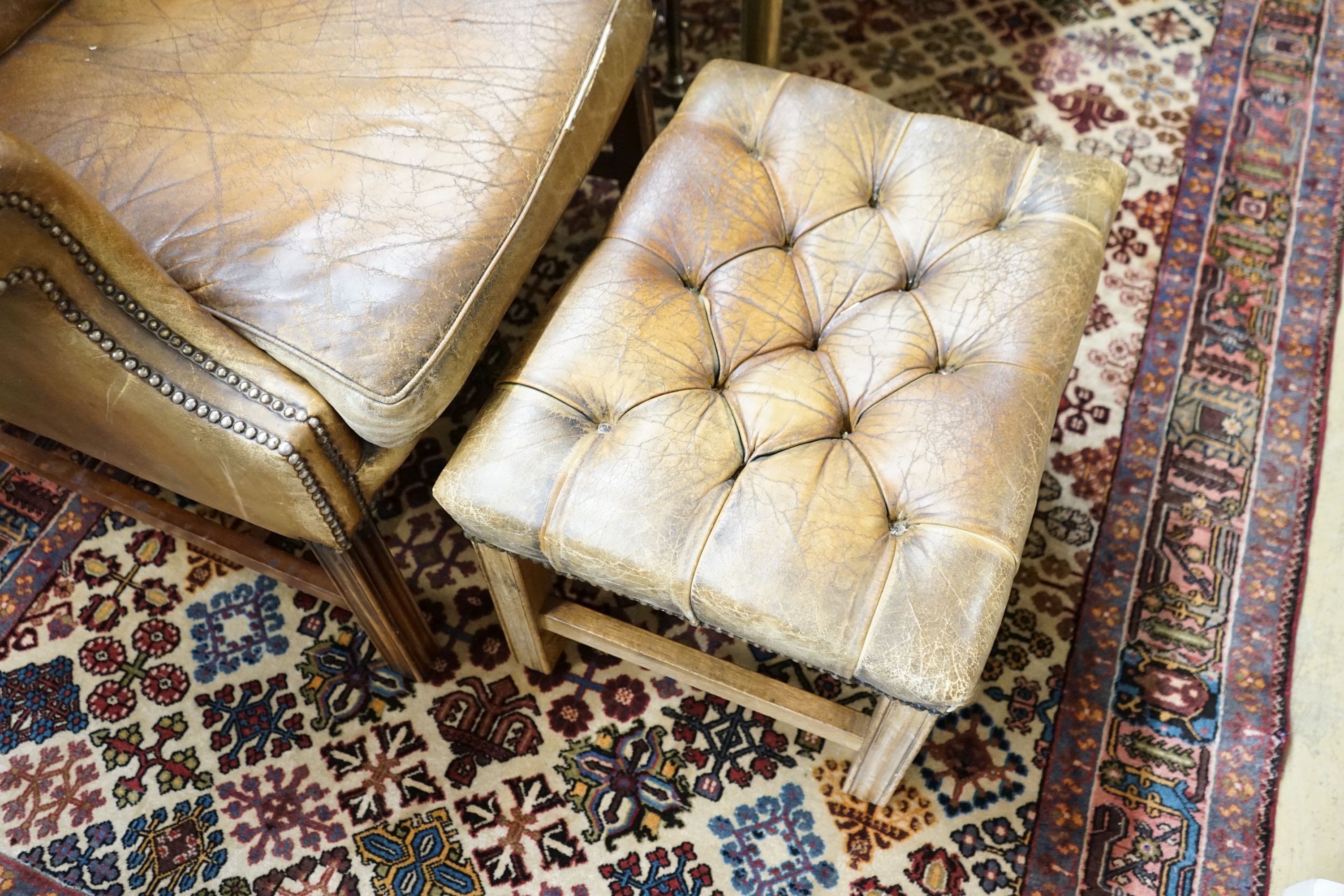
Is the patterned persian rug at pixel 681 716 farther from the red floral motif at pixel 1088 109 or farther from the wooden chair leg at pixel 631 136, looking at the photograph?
the red floral motif at pixel 1088 109

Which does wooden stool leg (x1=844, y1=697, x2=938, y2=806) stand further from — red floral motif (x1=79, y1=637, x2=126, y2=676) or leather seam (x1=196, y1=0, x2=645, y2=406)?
red floral motif (x1=79, y1=637, x2=126, y2=676)

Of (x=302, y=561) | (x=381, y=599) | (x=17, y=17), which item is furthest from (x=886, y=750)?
(x=17, y=17)

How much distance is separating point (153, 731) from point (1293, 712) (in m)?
1.28

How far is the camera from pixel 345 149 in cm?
86

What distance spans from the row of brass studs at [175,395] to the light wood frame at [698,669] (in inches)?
6.9

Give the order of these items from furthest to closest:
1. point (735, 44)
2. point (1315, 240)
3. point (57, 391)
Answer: point (735, 44) < point (1315, 240) < point (57, 391)

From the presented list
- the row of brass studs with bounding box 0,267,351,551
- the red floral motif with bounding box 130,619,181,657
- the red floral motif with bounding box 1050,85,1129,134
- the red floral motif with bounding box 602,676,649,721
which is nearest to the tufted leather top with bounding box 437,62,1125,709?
the row of brass studs with bounding box 0,267,351,551

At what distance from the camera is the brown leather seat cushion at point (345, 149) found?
0.78 metres

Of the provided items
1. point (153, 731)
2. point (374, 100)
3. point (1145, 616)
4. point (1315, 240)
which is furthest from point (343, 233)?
point (1315, 240)

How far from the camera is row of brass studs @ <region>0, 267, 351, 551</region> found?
674 millimetres

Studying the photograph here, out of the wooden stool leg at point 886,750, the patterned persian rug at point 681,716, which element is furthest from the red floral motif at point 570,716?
the wooden stool leg at point 886,750

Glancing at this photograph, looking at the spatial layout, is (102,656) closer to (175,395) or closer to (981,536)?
(175,395)

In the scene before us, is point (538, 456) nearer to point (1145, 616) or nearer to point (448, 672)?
point (448, 672)

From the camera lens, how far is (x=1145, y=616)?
1.13 meters
